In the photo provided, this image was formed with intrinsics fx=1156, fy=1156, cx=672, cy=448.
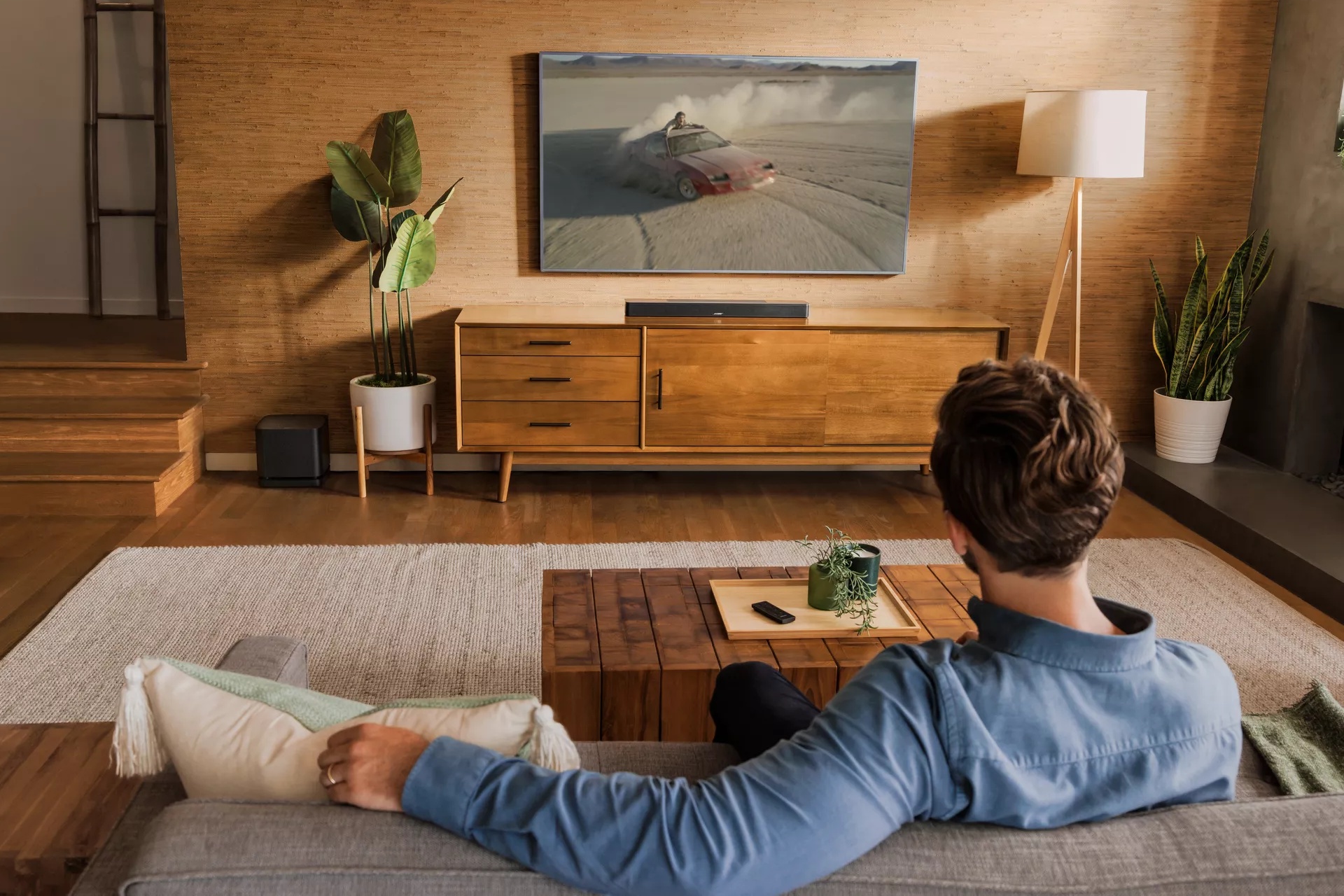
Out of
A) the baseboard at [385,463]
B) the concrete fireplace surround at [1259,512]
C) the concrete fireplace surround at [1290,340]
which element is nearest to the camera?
the concrete fireplace surround at [1259,512]

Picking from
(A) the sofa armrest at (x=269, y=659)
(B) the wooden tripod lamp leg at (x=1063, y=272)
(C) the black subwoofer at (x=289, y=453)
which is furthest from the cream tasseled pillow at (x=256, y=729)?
(B) the wooden tripod lamp leg at (x=1063, y=272)

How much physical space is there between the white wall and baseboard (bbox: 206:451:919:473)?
5.88ft

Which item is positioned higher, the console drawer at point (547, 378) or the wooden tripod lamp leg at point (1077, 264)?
the wooden tripod lamp leg at point (1077, 264)

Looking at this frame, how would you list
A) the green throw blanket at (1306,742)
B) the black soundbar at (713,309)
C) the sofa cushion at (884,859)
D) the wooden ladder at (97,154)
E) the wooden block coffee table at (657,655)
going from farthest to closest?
the wooden ladder at (97,154) < the black soundbar at (713,309) < the wooden block coffee table at (657,655) < the green throw blanket at (1306,742) < the sofa cushion at (884,859)

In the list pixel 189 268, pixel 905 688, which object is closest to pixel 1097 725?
pixel 905 688

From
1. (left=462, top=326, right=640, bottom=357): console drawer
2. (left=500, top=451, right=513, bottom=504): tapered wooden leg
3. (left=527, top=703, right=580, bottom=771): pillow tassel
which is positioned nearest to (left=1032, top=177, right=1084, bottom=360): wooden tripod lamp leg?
(left=462, top=326, right=640, bottom=357): console drawer

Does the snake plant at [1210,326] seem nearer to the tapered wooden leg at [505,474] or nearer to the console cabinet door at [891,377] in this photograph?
the console cabinet door at [891,377]

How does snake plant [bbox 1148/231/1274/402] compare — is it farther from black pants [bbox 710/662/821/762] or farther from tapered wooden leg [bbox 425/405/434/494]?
black pants [bbox 710/662/821/762]

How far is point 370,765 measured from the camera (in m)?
1.08

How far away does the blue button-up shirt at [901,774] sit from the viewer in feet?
3.33

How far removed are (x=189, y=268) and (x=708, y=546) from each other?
227 cm

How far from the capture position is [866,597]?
2359 mm

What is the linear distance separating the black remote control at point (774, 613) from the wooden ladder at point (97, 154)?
4533 millimetres

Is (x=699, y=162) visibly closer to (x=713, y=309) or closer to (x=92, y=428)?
(x=713, y=309)
